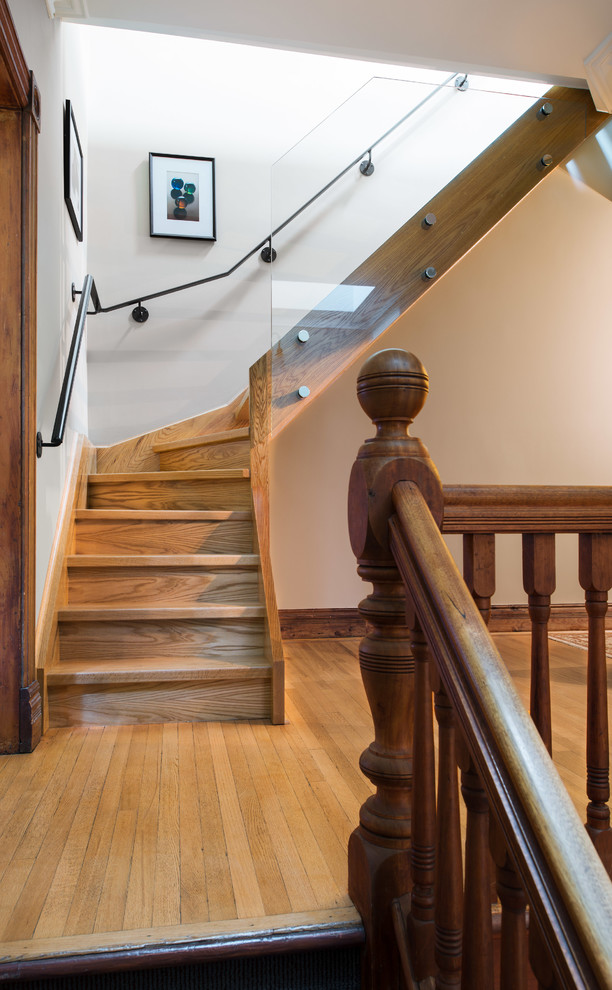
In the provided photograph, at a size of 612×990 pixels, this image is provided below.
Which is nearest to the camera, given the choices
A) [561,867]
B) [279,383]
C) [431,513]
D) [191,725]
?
[561,867]

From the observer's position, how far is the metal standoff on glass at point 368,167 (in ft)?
10.5

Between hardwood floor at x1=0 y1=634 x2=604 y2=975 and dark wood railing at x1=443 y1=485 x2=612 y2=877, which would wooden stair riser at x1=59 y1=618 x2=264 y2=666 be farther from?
dark wood railing at x1=443 y1=485 x2=612 y2=877

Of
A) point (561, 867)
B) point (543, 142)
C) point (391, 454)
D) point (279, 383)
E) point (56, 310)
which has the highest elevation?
point (543, 142)

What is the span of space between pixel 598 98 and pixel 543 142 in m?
0.27

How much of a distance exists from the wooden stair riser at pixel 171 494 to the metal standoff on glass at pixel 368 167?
1.43 m

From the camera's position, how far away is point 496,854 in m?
0.93

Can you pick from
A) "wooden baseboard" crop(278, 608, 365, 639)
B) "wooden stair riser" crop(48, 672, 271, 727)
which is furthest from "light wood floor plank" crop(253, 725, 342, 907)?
"wooden baseboard" crop(278, 608, 365, 639)

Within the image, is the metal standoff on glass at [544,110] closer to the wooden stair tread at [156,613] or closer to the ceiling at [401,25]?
the ceiling at [401,25]

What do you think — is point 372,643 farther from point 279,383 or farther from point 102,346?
point 102,346

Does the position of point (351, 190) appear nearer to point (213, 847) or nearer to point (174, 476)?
point (174, 476)

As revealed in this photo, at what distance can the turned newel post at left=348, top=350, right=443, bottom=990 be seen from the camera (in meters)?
1.12

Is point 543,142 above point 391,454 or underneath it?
above

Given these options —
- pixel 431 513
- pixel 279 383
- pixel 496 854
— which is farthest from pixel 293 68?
pixel 496 854

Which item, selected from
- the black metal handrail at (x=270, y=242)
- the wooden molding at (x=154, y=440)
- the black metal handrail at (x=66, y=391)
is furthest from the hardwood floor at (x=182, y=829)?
the black metal handrail at (x=270, y=242)
